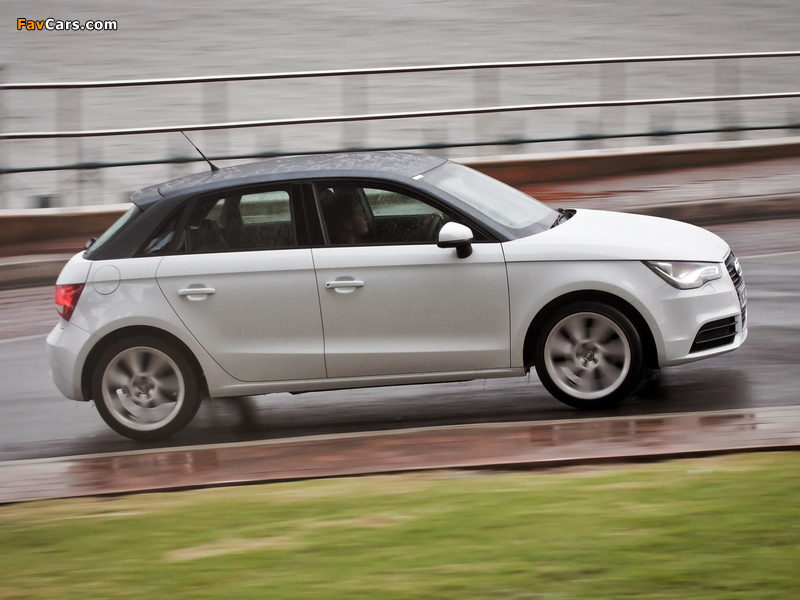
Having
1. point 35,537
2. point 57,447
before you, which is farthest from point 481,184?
point 35,537

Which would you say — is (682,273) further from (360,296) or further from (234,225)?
(234,225)

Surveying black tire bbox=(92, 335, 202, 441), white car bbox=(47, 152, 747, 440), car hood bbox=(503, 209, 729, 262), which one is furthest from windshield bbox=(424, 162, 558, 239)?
black tire bbox=(92, 335, 202, 441)

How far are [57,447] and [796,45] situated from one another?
2053cm

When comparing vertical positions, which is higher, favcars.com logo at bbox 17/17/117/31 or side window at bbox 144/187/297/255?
favcars.com logo at bbox 17/17/117/31

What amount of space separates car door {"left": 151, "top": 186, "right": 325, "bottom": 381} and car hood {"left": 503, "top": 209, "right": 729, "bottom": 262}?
132 centimetres

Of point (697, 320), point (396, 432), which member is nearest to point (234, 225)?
point (396, 432)

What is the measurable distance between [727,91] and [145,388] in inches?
431

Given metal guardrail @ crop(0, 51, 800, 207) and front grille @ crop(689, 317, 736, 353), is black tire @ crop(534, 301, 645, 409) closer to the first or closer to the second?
front grille @ crop(689, 317, 736, 353)

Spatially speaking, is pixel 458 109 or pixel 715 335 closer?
pixel 715 335

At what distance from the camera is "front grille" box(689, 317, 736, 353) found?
23.2ft

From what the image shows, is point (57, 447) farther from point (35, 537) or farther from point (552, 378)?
point (552, 378)

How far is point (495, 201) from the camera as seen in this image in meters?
7.56

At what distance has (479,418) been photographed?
737 cm

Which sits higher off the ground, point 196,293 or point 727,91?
point 727,91
